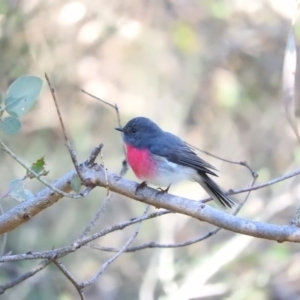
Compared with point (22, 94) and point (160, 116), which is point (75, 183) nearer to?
point (22, 94)

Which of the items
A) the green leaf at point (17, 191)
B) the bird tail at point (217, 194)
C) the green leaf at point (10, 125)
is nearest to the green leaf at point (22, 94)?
the green leaf at point (10, 125)

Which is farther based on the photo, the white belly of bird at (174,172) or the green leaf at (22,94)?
the white belly of bird at (174,172)

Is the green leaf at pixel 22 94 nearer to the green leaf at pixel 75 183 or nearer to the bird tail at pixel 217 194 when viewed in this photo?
the green leaf at pixel 75 183

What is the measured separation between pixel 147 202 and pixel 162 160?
1388 mm

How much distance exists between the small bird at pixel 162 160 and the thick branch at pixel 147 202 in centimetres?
103

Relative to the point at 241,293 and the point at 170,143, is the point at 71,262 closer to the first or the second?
the point at 241,293

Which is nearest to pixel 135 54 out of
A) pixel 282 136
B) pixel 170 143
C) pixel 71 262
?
pixel 282 136

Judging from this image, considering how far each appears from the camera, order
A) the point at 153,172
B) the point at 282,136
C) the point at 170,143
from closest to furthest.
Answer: the point at 153,172, the point at 170,143, the point at 282,136

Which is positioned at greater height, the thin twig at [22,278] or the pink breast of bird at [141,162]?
the pink breast of bird at [141,162]

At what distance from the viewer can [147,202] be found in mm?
2203

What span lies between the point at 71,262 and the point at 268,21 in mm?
3105

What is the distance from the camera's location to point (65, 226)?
6078mm

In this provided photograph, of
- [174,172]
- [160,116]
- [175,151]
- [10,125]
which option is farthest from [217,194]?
[160,116]

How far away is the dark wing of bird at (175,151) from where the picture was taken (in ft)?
11.6
